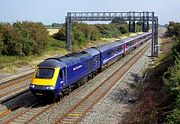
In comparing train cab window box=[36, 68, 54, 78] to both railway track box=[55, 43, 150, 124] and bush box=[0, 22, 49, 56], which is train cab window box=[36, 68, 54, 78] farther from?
bush box=[0, 22, 49, 56]

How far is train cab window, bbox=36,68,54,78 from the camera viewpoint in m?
21.3

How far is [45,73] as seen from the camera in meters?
21.4

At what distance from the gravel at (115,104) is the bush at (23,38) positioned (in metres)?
17.8

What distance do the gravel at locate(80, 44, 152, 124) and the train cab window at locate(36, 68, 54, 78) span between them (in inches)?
129

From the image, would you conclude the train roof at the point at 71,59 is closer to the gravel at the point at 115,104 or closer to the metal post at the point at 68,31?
the gravel at the point at 115,104

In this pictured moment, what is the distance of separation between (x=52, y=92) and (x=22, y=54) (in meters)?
25.0

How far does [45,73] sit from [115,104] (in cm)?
461

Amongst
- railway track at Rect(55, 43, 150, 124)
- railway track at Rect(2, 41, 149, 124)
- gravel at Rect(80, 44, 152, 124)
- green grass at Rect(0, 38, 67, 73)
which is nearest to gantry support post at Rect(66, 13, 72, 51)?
green grass at Rect(0, 38, 67, 73)

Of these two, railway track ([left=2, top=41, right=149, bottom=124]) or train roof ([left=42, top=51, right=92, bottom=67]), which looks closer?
railway track ([left=2, top=41, right=149, bottom=124])

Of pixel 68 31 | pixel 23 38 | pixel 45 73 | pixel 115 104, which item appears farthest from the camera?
pixel 68 31

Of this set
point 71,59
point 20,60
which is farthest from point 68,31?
point 71,59

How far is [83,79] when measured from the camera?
2750 centimetres

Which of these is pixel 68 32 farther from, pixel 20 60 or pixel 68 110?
pixel 68 110

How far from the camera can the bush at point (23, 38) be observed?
43.1 meters
